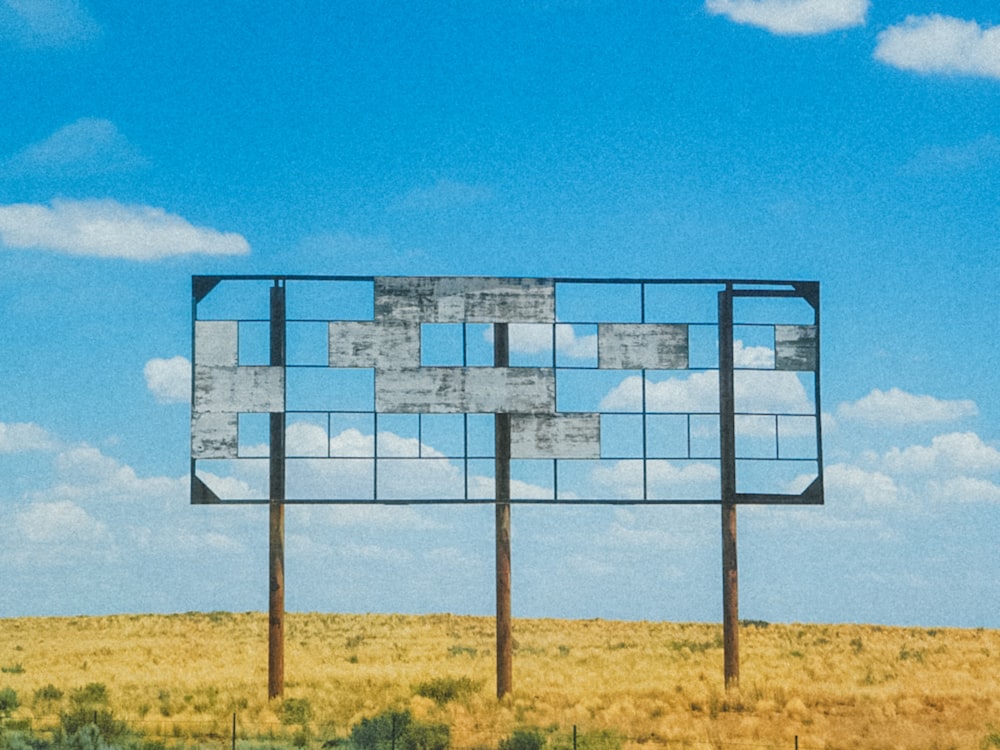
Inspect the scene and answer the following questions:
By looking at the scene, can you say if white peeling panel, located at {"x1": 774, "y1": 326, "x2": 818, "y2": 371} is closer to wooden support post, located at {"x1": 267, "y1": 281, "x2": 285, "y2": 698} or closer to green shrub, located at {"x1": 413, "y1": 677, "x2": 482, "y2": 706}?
green shrub, located at {"x1": 413, "y1": 677, "x2": 482, "y2": 706}

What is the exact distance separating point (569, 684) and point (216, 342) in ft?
35.8

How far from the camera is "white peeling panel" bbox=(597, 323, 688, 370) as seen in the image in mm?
25500

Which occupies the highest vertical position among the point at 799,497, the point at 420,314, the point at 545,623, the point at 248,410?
the point at 420,314

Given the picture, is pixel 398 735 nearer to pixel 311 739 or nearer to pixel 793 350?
pixel 311 739

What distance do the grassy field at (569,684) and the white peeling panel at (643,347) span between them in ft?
21.6

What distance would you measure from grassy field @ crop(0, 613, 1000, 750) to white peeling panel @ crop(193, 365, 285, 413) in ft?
19.0

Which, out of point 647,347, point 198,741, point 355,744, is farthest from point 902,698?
point 198,741

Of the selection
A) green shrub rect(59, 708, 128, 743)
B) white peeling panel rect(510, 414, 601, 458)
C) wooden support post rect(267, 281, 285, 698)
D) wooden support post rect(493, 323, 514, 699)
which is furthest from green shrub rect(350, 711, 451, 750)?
white peeling panel rect(510, 414, 601, 458)

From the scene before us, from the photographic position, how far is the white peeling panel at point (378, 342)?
25.2 m

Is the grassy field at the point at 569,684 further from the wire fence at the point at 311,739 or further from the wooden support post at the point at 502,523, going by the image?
the wooden support post at the point at 502,523

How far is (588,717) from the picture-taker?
2341 centimetres

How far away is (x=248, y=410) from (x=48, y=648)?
2750 cm

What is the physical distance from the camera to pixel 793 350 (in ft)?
85.3

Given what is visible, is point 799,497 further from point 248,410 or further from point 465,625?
point 465,625
